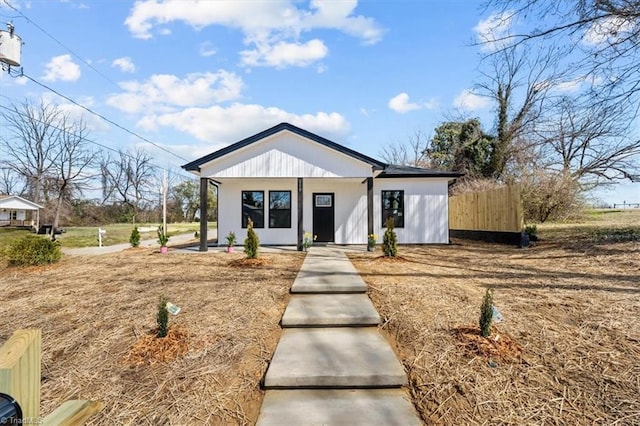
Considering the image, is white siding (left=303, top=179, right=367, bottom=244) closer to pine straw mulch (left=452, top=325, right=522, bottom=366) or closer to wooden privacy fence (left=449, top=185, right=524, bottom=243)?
wooden privacy fence (left=449, top=185, right=524, bottom=243)

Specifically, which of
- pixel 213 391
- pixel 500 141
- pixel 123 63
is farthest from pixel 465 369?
pixel 500 141

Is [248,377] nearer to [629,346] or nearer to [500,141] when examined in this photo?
[629,346]

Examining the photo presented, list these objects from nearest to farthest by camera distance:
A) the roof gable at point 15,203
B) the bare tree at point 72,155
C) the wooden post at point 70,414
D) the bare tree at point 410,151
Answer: the wooden post at point 70,414, the roof gable at point 15,203, the bare tree at point 410,151, the bare tree at point 72,155

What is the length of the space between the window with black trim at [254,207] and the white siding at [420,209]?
4275 millimetres

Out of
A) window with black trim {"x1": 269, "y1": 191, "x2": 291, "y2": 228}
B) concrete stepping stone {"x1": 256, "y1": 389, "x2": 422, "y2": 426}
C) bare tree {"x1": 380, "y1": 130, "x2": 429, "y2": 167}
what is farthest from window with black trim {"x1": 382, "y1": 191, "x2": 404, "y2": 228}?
bare tree {"x1": 380, "y1": 130, "x2": 429, "y2": 167}

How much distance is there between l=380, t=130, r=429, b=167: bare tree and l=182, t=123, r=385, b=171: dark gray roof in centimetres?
2079

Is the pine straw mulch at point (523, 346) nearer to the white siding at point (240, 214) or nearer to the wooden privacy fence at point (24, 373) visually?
the wooden privacy fence at point (24, 373)

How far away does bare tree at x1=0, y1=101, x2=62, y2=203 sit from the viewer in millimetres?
31895

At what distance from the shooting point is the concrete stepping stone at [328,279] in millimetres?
4934

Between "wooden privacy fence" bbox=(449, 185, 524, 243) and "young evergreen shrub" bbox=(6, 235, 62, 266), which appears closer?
"young evergreen shrub" bbox=(6, 235, 62, 266)

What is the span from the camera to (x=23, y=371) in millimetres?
812

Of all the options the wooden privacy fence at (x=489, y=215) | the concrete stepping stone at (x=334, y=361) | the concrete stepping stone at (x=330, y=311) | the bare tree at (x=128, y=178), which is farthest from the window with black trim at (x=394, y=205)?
the bare tree at (x=128, y=178)

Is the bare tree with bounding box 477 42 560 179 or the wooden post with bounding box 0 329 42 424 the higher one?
the bare tree with bounding box 477 42 560 179

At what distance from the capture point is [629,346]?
9.95ft
